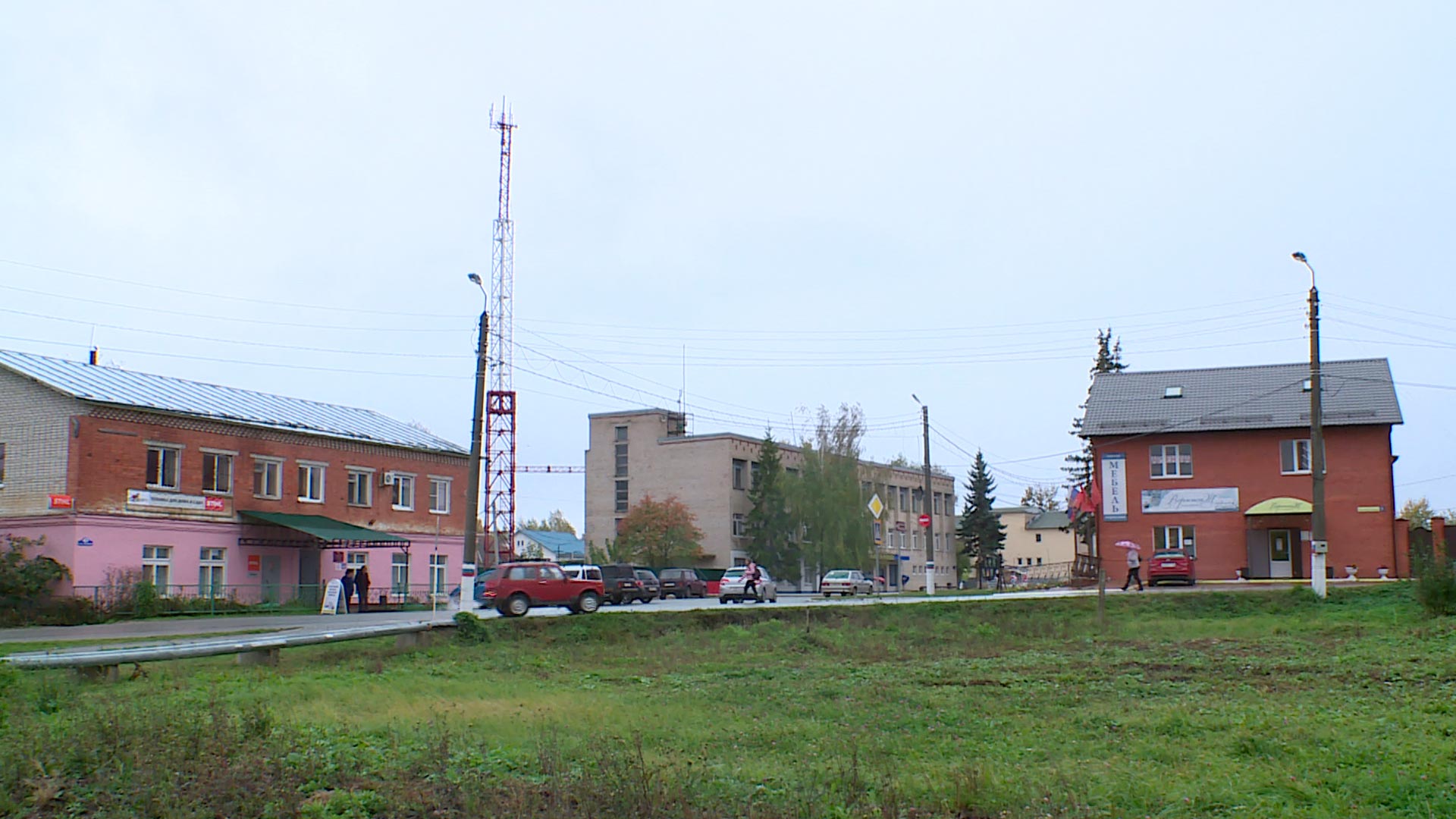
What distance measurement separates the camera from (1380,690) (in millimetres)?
15266

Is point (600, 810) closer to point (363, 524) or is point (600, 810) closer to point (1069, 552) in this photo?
point (363, 524)

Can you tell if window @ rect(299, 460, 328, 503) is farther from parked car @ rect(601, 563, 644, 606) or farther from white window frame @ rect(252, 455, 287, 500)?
parked car @ rect(601, 563, 644, 606)

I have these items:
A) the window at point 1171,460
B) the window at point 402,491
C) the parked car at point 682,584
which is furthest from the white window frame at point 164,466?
the window at point 1171,460

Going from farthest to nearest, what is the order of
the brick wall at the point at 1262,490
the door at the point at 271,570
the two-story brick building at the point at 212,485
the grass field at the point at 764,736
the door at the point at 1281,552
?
the door at the point at 1281,552 → the brick wall at the point at 1262,490 → the door at the point at 271,570 → the two-story brick building at the point at 212,485 → the grass field at the point at 764,736

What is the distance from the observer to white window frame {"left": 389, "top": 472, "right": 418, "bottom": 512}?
51.6 meters

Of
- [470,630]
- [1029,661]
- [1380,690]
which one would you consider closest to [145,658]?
[470,630]

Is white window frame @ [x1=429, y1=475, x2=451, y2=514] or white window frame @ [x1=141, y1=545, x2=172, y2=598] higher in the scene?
white window frame @ [x1=429, y1=475, x2=451, y2=514]

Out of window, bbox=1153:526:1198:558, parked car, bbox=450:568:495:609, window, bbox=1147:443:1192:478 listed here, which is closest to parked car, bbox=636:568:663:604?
parked car, bbox=450:568:495:609

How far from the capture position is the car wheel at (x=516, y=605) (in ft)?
118

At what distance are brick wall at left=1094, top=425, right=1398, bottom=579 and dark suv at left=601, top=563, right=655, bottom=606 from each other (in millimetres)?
21148

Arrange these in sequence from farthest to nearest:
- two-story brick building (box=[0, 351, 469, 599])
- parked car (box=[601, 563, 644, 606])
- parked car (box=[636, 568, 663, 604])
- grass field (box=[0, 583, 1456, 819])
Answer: parked car (box=[636, 568, 663, 604]) < parked car (box=[601, 563, 644, 606]) < two-story brick building (box=[0, 351, 469, 599]) < grass field (box=[0, 583, 1456, 819])

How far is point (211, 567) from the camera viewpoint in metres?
42.9

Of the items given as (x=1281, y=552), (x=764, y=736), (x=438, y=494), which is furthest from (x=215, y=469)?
(x=1281, y=552)

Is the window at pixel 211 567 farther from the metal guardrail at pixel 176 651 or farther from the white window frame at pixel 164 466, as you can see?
the metal guardrail at pixel 176 651
